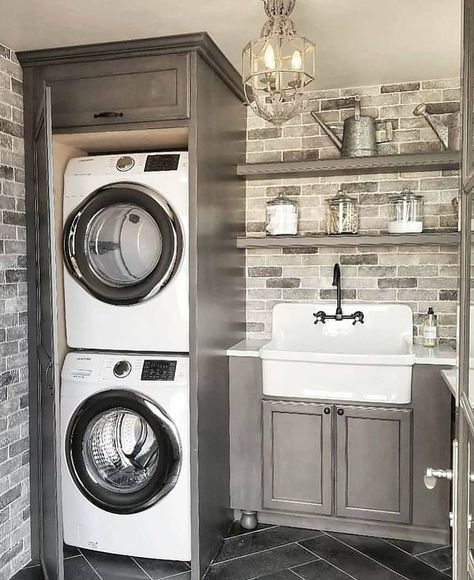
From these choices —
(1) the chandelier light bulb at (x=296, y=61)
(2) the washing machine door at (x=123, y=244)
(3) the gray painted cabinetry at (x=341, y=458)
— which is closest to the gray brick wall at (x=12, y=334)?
(2) the washing machine door at (x=123, y=244)

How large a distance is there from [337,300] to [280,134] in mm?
1041

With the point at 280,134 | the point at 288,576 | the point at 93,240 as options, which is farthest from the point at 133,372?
the point at 280,134

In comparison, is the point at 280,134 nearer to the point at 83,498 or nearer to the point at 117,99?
the point at 117,99

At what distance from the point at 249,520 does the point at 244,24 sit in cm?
245

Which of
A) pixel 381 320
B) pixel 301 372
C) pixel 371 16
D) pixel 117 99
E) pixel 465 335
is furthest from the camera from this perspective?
pixel 381 320

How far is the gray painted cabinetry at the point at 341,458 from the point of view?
9.46 ft

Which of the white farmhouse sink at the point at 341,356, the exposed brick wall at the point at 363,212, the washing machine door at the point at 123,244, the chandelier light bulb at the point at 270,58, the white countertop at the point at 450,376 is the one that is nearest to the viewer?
the chandelier light bulb at the point at 270,58

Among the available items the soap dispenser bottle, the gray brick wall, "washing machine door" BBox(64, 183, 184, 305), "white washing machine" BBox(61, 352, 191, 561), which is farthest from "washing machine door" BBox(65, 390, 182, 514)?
the soap dispenser bottle

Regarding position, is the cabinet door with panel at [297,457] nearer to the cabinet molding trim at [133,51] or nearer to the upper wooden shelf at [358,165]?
the upper wooden shelf at [358,165]

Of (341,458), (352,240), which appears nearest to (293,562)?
(341,458)

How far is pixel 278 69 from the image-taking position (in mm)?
1949

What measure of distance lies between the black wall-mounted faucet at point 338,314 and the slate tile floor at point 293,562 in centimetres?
116

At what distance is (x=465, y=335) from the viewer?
129 centimetres

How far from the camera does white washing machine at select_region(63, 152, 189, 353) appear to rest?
2.62 metres
